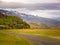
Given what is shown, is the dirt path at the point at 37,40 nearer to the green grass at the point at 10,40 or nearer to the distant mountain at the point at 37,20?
the green grass at the point at 10,40

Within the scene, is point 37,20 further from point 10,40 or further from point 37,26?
point 10,40

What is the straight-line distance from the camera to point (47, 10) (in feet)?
11.0

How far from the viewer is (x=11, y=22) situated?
3.24m

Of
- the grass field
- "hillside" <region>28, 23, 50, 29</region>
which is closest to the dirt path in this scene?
the grass field

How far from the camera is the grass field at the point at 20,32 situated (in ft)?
A: 10.3

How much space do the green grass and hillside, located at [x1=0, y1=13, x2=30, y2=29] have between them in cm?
15

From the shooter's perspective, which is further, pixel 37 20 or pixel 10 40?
pixel 37 20

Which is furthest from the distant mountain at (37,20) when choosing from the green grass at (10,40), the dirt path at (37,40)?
the green grass at (10,40)

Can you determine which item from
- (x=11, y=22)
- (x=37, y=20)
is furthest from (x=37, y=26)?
(x=11, y=22)

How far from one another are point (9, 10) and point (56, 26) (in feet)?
3.19

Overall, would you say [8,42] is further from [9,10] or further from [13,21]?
[9,10]

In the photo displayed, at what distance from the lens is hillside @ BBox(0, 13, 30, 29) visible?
10.5ft

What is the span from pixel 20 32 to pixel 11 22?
0.26 meters

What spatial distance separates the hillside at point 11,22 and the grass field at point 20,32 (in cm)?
8
